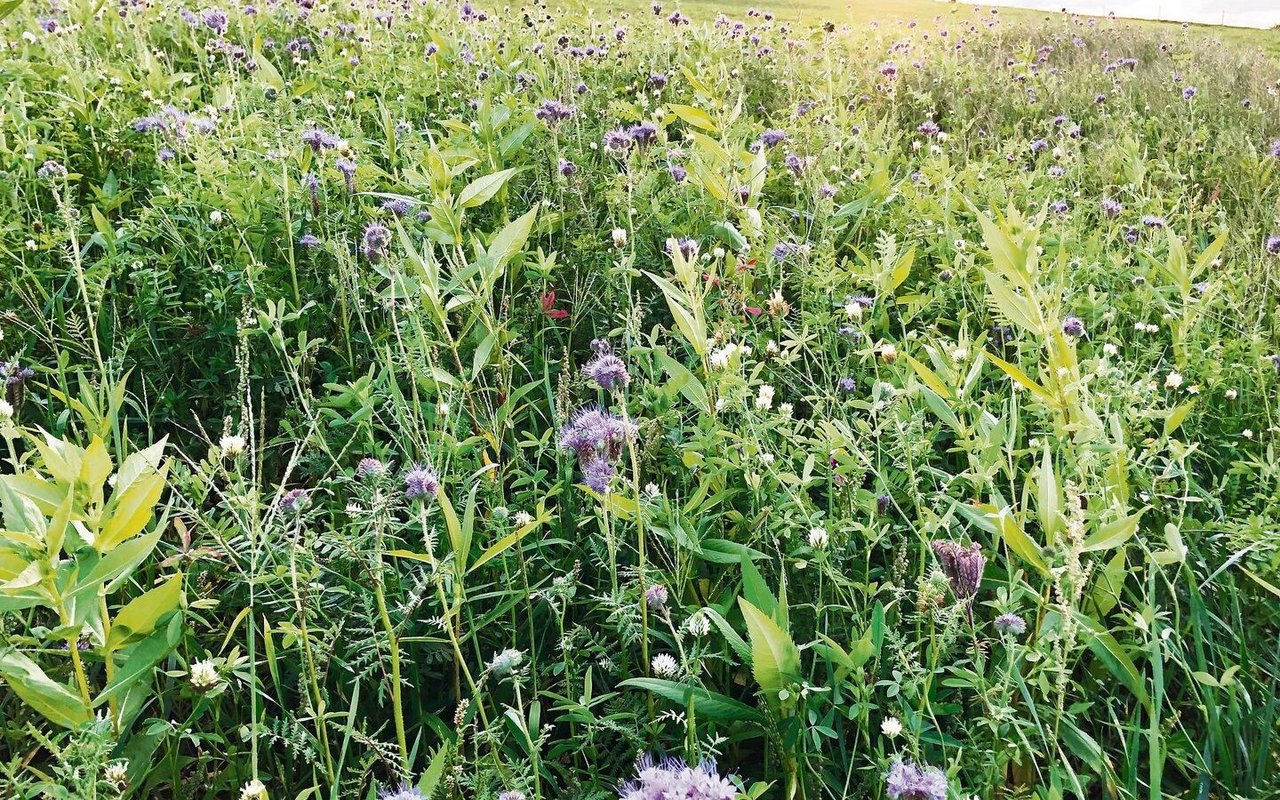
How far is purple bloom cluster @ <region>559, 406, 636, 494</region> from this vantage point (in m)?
1.69

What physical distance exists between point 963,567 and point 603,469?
0.68m

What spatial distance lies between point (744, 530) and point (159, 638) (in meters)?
1.21

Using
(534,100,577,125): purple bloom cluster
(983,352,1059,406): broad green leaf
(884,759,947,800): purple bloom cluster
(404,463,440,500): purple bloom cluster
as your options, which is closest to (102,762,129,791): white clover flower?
(404,463,440,500): purple bloom cluster

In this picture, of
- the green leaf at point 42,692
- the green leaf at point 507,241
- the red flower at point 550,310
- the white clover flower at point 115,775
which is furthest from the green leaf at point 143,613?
the red flower at point 550,310

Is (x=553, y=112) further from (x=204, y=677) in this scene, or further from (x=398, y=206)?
(x=204, y=677)

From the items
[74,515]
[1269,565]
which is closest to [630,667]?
[74,515]

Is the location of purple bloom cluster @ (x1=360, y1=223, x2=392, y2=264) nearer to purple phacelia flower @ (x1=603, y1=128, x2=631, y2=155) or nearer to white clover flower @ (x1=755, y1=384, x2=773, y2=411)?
white clover flower @ (x1=755, y1=384, x2=773, y2=411)

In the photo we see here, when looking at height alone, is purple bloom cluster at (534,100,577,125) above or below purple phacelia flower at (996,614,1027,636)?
above

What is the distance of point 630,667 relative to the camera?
1.83 meters

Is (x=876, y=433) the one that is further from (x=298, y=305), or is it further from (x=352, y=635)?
(x=298, y=305)

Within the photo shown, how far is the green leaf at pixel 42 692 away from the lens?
1.36 meters

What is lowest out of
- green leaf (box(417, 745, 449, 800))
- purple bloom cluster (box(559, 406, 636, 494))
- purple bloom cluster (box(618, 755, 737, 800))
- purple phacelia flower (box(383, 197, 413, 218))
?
green leaf (box(417, 745, 449, 800))

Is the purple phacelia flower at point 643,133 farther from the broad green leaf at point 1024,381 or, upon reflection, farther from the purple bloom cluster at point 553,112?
the broad green leaf at point 1024,381

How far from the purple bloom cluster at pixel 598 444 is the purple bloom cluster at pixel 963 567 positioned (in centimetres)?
60
